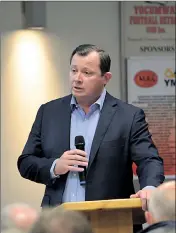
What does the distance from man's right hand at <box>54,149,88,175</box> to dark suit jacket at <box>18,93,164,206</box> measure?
0.44 ft

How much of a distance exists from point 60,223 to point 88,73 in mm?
1626

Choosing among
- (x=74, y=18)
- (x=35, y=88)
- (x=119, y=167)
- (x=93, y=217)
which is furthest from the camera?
(x=74, y=18)

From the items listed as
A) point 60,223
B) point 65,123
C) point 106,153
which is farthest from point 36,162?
point 60,223

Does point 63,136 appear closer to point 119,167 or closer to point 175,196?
point 119,167

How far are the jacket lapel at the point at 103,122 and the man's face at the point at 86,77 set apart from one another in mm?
92

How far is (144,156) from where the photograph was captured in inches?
143

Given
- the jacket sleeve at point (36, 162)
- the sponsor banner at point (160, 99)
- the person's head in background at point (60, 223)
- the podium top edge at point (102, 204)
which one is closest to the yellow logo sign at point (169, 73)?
the sponsor banner at point (160, 99)

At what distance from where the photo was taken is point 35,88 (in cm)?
643

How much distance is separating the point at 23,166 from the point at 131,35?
138 inches

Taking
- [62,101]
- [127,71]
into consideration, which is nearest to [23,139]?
[127,71]

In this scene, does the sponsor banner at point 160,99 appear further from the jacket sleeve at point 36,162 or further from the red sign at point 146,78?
the jacket sleeve at point 36,162

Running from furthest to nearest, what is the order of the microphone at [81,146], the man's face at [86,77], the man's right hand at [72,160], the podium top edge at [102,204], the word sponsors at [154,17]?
the word sponsors at [154,17], the man's face at [86,77], the microphone at [81,146], the man's right hand at [72,160], the podium top edge at [102,204]

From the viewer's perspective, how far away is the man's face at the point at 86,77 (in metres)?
3.71

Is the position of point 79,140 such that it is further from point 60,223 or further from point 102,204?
point 60,223
